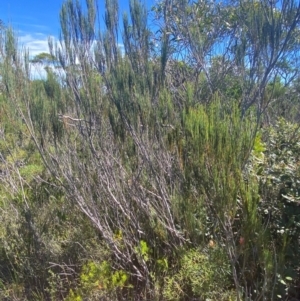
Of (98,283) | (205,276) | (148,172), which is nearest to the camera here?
(205,276)

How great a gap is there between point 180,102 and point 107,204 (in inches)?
46.1

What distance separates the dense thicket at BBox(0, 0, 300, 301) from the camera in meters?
2.41

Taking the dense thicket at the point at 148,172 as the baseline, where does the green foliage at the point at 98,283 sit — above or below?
below

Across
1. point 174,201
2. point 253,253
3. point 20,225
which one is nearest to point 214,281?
point 253,253

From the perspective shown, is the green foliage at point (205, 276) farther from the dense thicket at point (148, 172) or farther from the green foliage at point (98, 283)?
the green foliage at point (98, 283)

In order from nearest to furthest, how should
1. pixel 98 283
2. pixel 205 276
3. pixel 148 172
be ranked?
pixel 205 276, pixel 98 283, pixel 148 172

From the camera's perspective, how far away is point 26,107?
10.6 ft

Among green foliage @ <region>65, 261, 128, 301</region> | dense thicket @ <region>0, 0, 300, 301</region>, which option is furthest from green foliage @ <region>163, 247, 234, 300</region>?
green foliage @ <region>65, 261, 128, 301</region>

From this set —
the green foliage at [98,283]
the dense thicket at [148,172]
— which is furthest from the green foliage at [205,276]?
the green foliage at [98,283]

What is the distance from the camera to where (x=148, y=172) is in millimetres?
2996

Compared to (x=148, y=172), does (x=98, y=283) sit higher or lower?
lower

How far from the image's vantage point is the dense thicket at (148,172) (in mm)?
2412

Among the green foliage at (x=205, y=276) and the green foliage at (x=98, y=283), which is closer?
the green foliage at (x=205, y=276)

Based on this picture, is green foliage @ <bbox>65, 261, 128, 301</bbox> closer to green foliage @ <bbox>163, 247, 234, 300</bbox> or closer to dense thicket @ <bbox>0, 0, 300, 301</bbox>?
dense thicket @ <bbox>0, 0, 300, 301</bbox>
